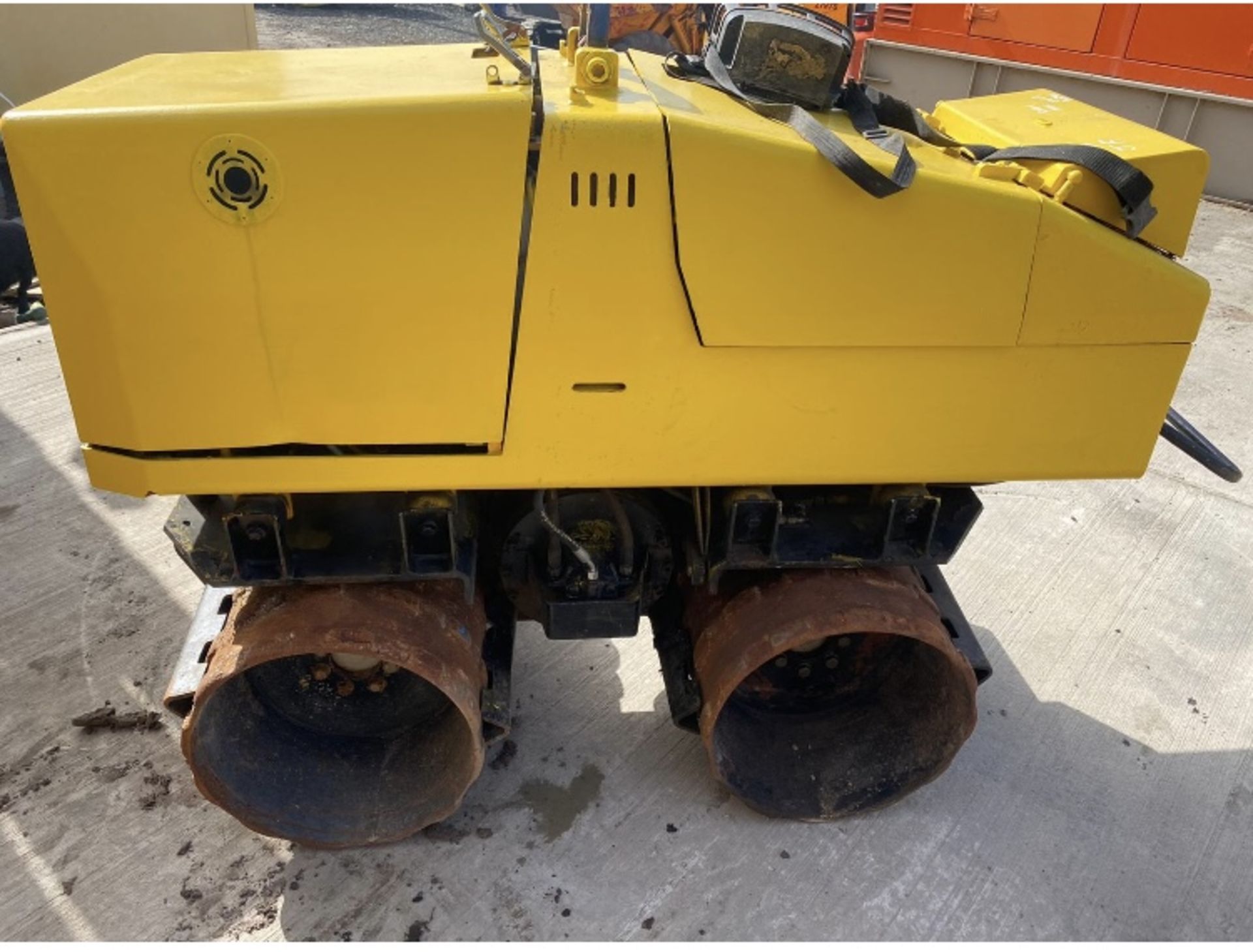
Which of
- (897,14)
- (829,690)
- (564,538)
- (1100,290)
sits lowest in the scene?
(829,690)

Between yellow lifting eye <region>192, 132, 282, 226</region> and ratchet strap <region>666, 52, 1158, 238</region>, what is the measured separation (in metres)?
1.04

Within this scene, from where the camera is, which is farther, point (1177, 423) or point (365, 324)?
point (1177, 423)

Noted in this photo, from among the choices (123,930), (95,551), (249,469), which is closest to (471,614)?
(249,469)

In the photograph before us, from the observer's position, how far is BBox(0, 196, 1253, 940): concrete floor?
7.87 feet

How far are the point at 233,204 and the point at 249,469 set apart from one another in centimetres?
56

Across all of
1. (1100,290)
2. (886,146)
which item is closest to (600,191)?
(886,146)

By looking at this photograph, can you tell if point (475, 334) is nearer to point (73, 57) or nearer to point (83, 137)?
point (83, 137)

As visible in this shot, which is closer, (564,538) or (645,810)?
(564,538)

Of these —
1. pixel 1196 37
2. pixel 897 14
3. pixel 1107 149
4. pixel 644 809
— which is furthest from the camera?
pixel 897 14

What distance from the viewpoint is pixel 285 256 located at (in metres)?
1.82

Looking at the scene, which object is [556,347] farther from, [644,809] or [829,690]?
[829,690]

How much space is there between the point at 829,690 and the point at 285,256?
197cm

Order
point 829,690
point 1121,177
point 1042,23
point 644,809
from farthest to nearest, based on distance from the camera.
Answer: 1. point 1042,23
2. point 829,690
3. point 644,809
4. point 1121,177

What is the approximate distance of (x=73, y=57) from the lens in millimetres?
8078
